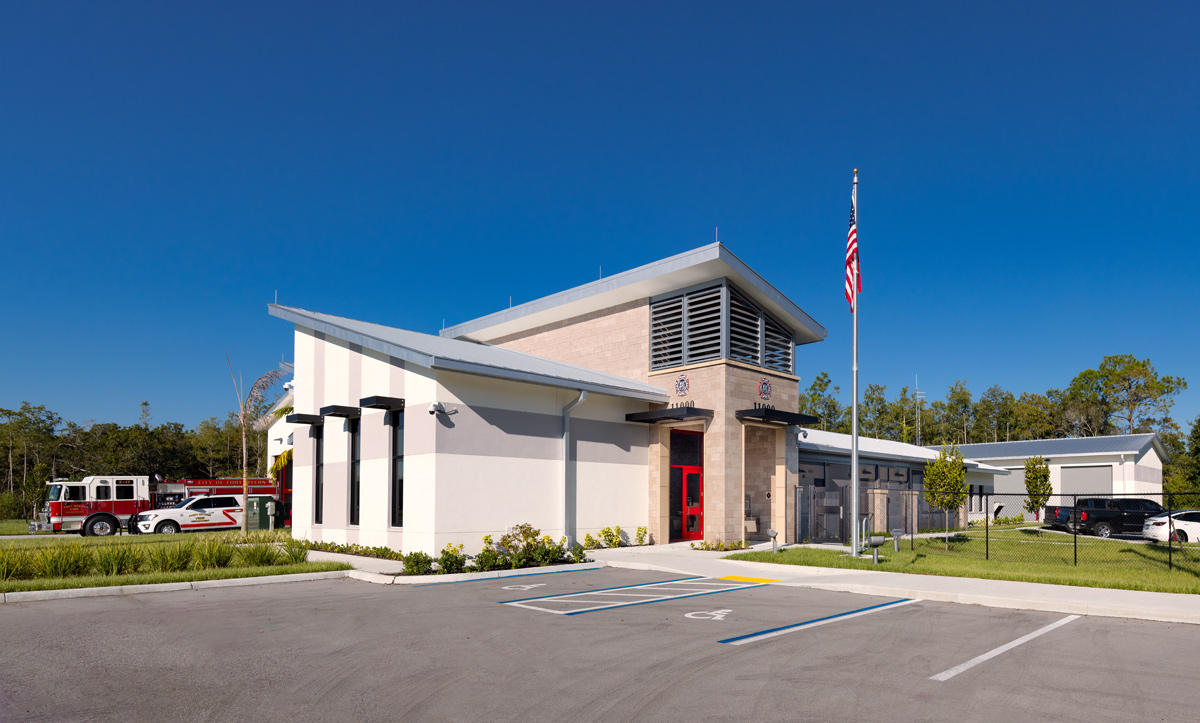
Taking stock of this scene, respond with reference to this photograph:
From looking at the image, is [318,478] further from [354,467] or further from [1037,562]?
[1037,562]

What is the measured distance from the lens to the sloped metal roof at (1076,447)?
4678cm

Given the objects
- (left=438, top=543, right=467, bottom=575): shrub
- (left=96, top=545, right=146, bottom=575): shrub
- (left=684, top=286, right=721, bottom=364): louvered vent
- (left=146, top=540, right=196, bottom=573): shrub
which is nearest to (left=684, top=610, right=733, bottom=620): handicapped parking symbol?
(left=438, top=543, right=467, bottom=575): shrub

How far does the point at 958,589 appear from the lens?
1342cm

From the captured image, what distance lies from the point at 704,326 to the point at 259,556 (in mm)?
12658

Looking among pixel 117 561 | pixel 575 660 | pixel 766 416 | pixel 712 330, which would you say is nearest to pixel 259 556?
pixel 117 561

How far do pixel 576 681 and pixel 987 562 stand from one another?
14600 millimetres

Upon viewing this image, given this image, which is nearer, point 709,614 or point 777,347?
point 709,614

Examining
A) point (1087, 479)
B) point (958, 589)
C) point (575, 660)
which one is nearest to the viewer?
point (575, 660)

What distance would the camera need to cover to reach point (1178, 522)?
26.8 m

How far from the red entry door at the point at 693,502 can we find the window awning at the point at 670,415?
7.91 feet

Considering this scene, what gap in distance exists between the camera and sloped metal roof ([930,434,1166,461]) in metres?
46.8

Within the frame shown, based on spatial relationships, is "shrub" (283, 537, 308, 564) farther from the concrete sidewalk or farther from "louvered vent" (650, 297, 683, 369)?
"louvered vent" (650, 297, 683, 369)

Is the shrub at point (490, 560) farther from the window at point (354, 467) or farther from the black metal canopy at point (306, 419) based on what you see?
the black metal canopy at point (306, 419)

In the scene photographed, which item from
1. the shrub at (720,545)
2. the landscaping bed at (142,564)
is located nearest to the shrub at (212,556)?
the landscaping bed at (142,564)
